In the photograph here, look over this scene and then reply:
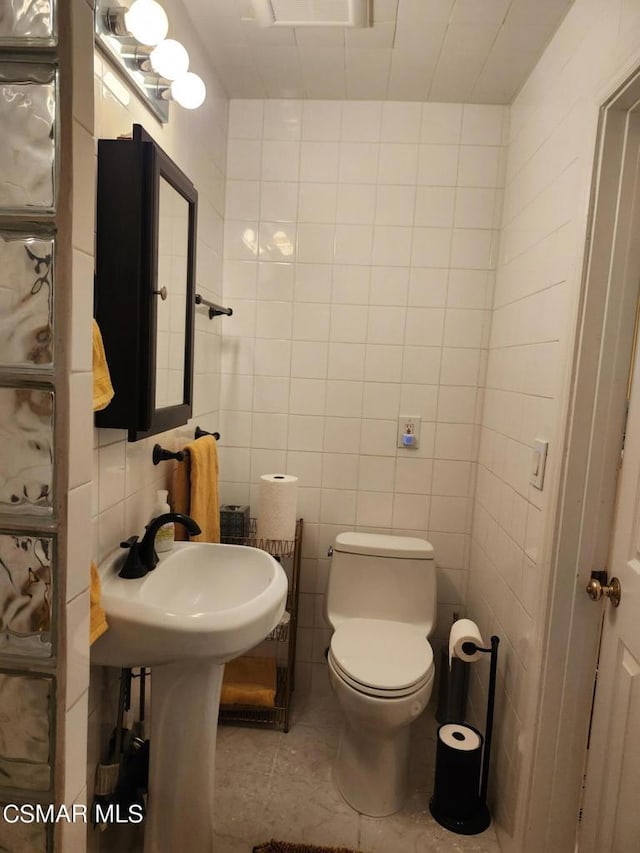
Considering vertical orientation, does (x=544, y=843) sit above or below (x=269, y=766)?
above

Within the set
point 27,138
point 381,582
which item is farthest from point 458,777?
point 27,138

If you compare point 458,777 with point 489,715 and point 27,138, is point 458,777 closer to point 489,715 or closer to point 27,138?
point 489,715

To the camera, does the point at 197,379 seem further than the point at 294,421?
No

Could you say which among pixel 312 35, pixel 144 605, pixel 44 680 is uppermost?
pixel 312 35

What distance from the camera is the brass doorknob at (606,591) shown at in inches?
47.9

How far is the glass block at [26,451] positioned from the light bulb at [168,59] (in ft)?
3.45

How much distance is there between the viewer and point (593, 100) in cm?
125

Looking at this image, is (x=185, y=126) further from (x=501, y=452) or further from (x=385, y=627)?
(x=385, y=627)

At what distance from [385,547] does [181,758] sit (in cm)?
102

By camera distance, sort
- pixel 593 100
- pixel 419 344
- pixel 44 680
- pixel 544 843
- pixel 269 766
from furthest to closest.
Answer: pixel 419 344 → pixel 269 766 → pixel 544 843 → pixel 593 100 → pixel 44 680

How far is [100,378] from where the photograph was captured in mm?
1063

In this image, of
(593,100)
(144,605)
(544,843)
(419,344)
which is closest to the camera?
(144,605)

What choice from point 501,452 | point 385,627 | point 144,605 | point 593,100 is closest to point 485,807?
point 385,627

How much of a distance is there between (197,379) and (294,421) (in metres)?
0.49
